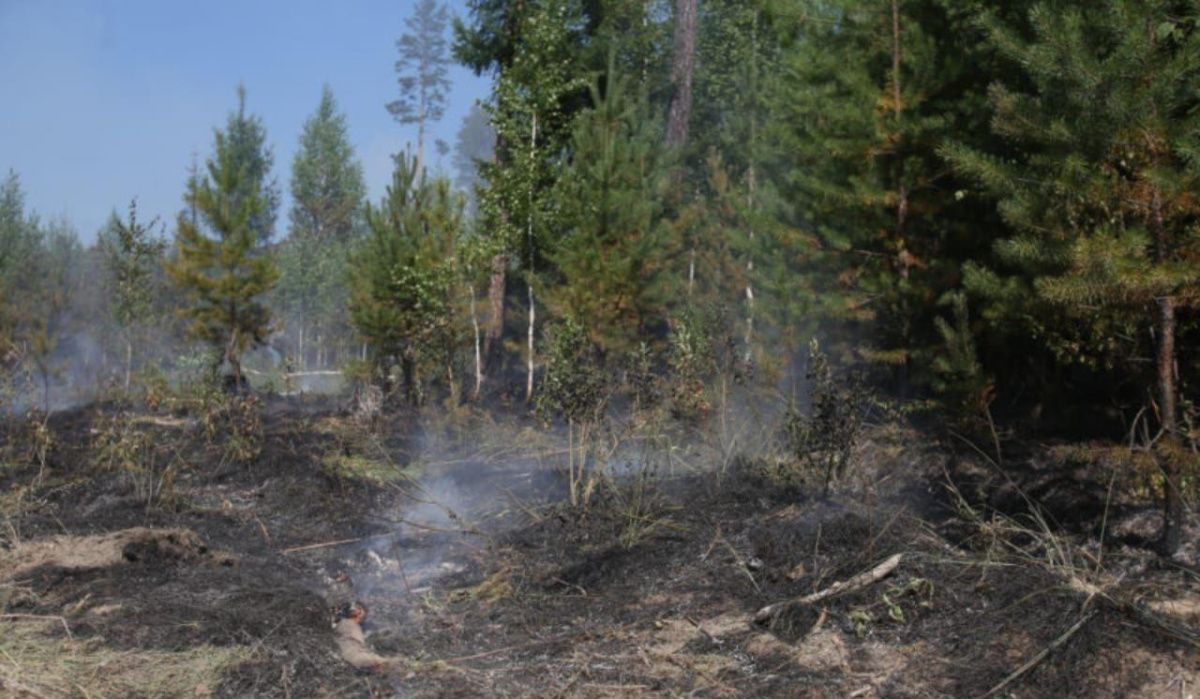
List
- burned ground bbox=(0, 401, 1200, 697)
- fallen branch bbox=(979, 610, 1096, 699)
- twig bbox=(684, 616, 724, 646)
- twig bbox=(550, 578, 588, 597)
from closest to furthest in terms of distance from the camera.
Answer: fallen branch bbox=(979, 610, 1096, 699) → burned ground bbox=(0, 401, 1200, 697) → twig bbox=(684, 616, 724, 646) → twig bbox=(550, 578, 588, 597)

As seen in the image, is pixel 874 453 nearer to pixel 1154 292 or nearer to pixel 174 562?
pixel 1154 292

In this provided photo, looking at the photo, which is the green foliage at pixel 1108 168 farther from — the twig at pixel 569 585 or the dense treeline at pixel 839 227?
the twig at pixel 569 585

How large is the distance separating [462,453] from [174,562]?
5.24 meters

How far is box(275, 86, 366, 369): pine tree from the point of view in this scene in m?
41.3

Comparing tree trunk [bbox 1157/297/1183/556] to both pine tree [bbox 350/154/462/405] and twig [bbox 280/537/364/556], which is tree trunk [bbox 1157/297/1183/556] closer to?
twig [bbox 280/537/364/556]

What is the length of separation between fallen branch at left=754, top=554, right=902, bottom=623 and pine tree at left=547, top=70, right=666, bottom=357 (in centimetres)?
841

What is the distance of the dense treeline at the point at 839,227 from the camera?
6309 millimetres

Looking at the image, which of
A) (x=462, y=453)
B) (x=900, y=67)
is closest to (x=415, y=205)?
(x=462, y=453)

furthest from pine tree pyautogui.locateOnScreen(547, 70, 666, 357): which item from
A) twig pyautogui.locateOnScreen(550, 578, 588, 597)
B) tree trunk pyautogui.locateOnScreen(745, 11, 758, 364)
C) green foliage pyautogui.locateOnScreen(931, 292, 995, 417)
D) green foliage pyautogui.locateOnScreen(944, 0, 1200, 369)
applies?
green foliage pyautogui.locateOnScreen(944, 0, 1200, 369)

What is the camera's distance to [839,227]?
10320mm

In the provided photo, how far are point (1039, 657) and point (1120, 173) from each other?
3.22 metres

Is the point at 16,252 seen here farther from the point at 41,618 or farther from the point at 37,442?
the point at 41,618

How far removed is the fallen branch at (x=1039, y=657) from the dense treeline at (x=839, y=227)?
133 centimetres

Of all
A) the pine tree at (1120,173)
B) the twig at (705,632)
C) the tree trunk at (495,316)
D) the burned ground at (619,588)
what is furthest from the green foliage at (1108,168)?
the tree trunk at (495,316)
